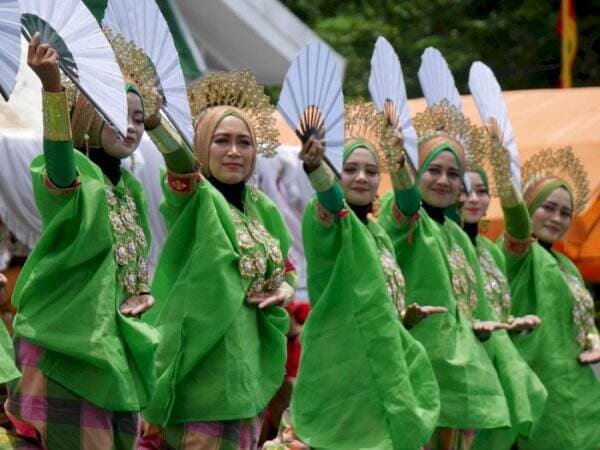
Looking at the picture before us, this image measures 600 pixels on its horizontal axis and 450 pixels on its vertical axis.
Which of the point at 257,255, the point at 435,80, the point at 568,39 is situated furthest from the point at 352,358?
the point at 568,39

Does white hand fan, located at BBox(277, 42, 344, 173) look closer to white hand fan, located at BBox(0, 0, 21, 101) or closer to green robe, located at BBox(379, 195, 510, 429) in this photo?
green robe, located at BBox(379, 195, 510, 429)

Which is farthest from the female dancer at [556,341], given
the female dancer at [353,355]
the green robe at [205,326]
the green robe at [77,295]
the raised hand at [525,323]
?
the green robe at [77,295]

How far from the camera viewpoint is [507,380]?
28.2ft

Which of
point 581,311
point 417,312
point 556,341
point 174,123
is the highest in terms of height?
point 174,123

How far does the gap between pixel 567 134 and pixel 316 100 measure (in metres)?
4.46

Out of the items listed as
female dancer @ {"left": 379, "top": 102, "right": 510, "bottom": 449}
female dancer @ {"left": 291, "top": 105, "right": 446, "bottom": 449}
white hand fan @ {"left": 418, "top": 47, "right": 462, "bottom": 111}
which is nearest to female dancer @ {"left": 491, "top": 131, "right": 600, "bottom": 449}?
white hand fan @ {"left": 418, "top": 47, "right": 462, "bottom": 111}

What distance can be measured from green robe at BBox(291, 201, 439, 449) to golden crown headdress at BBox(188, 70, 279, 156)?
440mm

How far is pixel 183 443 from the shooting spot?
6.90 meters

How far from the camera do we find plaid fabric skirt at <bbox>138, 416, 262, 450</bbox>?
22.5 ft

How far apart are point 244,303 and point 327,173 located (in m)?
0.57

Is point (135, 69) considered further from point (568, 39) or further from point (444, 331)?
point (568, 39)

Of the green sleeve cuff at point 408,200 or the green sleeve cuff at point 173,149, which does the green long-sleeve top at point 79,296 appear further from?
the green sleeve cuff at point 408,200

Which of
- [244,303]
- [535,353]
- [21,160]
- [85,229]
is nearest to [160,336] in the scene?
[244,303]

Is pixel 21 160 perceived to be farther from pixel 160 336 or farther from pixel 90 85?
pixel 90 85
